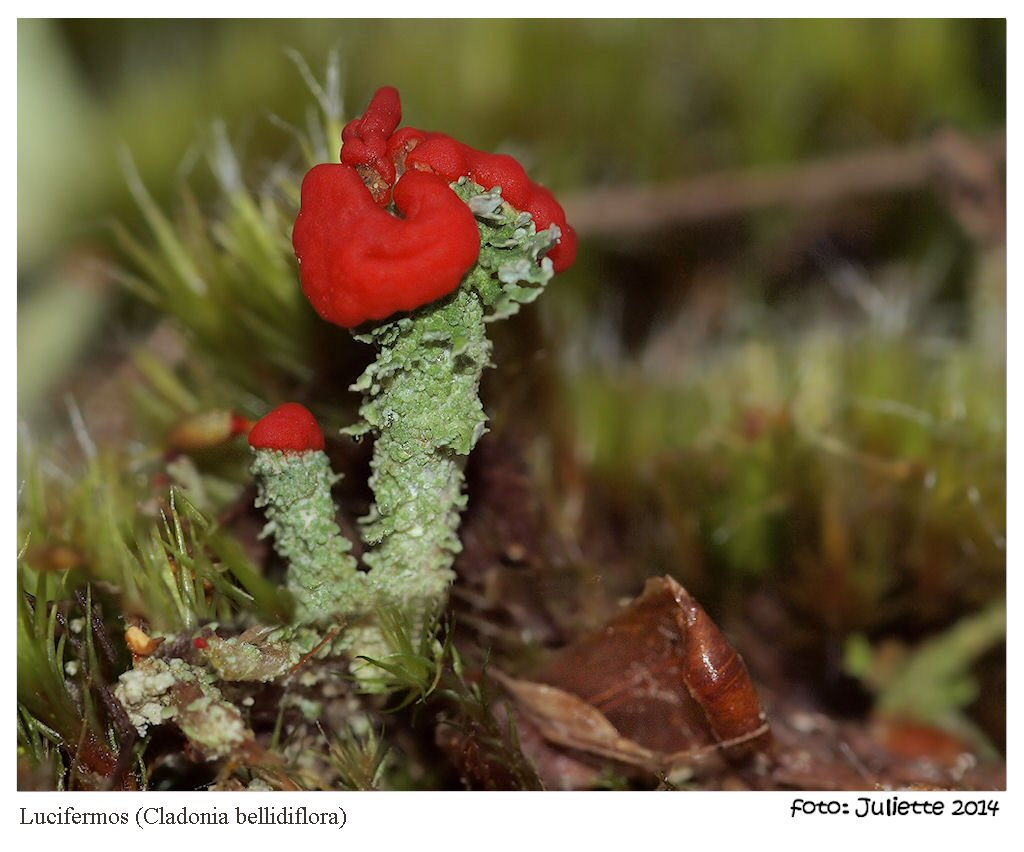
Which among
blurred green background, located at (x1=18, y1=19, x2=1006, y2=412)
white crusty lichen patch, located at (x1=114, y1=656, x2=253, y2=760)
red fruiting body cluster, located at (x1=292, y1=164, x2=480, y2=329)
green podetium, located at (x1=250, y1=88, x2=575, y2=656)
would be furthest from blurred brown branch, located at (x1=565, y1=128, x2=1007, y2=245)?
white crusty lichen patch, located at (x1=114, y1=656, x2=253, y2=760)

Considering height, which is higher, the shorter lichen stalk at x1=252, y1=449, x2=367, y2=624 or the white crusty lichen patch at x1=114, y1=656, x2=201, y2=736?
the shorter lichen stalk at x1=252, y1=449, x2=367, y2=624

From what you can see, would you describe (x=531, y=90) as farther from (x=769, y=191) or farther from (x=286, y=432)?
(x=286, y=432)

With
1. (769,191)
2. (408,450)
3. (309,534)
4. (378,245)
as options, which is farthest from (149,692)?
(769,191)

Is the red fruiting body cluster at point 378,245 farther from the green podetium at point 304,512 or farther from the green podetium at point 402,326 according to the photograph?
the green podetium at point 304,512

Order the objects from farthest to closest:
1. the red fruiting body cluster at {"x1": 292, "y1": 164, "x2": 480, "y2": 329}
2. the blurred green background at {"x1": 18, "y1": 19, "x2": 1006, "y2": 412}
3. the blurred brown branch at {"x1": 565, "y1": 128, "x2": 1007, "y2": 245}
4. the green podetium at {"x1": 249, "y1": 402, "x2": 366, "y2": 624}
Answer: the blurred brown branch at {"x1": 565, "y1": 128, "x2": 1007, "y2": 245} < the blurred green background at {"x1": 18, "y1": 19, "x2": 1006, "y2": 412} < the green podetium at {"x1": 249, "y1": 402, "x2": 366, "y2": 624} < the red fruiting body cluster at {"x1": 292, "y1": 164, "x2": 480, "y2": 329}

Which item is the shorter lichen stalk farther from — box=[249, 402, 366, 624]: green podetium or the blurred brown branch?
the blurred brown branch

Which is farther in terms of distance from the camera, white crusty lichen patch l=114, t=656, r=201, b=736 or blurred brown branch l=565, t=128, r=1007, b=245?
blurred brown branch l=565, t=128, r=1007, b=245

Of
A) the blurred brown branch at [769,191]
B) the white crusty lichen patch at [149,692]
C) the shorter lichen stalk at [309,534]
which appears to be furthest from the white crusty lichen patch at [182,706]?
the blurred brown branch at [769,191]
